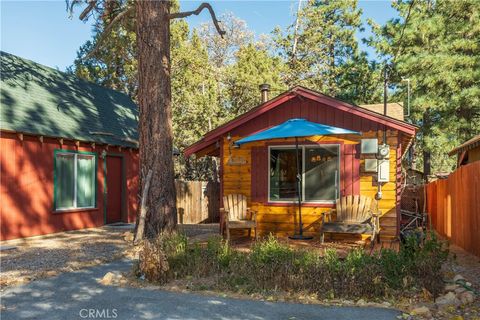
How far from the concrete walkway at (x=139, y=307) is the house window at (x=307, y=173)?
13.3 ft

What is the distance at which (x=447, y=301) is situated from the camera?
458cm

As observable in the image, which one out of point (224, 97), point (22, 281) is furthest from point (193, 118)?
point (22, 281)

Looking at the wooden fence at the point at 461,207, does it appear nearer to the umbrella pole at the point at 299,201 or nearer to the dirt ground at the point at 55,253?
the umbrella pole at the point at 299,201

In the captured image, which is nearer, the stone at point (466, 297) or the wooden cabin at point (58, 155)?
the stone at point (466, 297)

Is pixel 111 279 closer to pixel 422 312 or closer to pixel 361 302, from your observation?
pixel 361 302

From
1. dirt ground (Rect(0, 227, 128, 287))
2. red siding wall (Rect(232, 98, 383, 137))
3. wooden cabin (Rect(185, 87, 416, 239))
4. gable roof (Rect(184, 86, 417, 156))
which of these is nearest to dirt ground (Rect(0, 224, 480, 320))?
dirt ground (Rect(0, 227, 128, 287))

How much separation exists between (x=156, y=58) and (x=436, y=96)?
1196cm

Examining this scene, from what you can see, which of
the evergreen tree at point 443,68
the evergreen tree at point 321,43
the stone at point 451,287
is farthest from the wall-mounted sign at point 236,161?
the evergreen tree at point 321,43

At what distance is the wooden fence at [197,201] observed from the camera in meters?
14.1

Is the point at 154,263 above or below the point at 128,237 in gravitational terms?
above

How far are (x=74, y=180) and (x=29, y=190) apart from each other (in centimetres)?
145

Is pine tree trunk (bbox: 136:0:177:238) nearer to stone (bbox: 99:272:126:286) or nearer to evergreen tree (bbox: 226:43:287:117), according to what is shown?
stone (bbox: 99:272:126:286)

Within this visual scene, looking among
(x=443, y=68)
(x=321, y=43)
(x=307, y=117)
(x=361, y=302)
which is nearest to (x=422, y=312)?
(x=361, y=302)

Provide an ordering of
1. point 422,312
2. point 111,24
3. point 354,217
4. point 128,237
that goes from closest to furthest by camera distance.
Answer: point 422,312 < point 354,217 < point 111,24 < point 128,237
